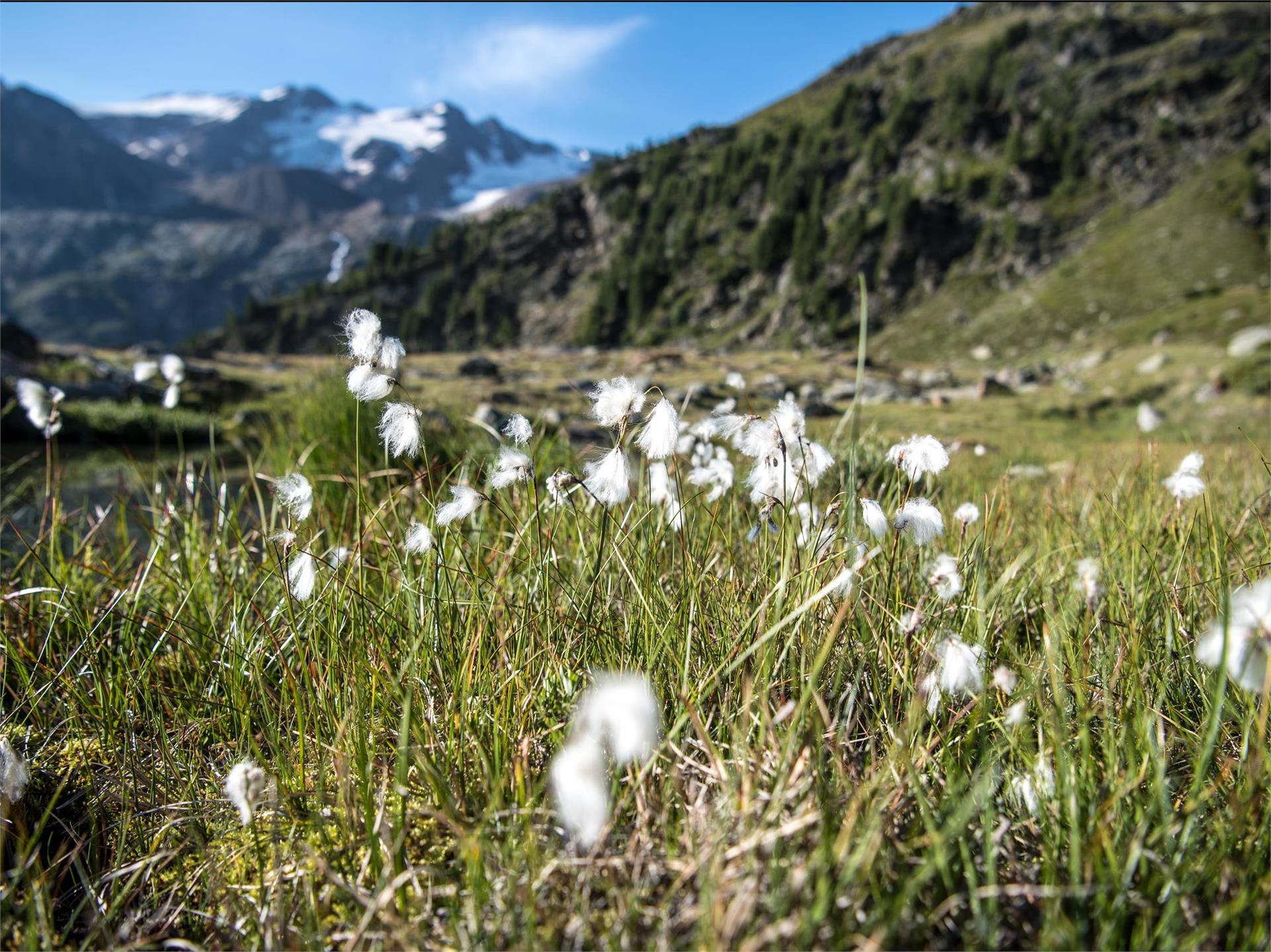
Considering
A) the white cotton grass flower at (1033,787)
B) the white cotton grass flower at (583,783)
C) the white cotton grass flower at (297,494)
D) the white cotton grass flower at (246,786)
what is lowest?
the white cotton grass flower at (1033,787)

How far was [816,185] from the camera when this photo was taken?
65938 millimetres

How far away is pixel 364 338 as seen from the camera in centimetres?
164

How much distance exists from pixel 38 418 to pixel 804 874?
3.18 m

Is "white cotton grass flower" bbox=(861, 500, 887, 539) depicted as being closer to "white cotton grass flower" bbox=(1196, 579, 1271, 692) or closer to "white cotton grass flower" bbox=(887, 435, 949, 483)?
"white cotton grass flower" bbox=(887, 435, 949, 483)

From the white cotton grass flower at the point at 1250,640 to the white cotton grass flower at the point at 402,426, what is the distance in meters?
1.57

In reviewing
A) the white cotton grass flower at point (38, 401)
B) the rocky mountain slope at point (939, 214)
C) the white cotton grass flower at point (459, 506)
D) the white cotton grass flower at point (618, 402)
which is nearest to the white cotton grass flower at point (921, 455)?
the white cotton grass flower at point (618, 402)

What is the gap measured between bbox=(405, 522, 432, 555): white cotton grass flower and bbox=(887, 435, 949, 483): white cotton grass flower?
3.90ft

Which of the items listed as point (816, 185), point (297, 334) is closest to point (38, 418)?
point (816, 185)

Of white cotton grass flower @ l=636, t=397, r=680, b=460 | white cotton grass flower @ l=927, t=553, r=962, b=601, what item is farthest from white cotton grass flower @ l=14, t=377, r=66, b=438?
white cotton grass flower @ l=927, t=553, r=962, b=601

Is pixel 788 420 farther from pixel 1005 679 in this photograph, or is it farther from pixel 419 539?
pixel 419 539

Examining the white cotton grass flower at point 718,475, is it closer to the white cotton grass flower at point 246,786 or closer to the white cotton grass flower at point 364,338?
the white cotton grass flower at point 364,338

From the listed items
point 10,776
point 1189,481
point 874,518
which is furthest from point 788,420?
point 10,776

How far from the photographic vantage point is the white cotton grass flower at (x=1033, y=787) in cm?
136

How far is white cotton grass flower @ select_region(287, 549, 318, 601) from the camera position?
6.28 ft
